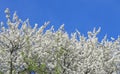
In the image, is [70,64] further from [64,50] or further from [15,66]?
[15,66]

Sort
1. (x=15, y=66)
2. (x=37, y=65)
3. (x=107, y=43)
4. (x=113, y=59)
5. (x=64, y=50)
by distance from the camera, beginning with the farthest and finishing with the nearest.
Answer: (x=107, y=43) < (x=113, y=59) < (x=64, y=50) < (x=15, y=66) < (x=37, y=65)

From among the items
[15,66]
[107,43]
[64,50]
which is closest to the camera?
[15,66]

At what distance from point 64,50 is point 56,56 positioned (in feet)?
3.98

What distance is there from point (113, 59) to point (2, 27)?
8.77m

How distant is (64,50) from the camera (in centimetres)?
3509

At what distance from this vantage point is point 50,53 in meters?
35.0

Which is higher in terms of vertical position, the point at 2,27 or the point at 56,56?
the point at 2,27

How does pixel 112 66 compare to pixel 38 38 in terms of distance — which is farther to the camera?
pixel 112 66

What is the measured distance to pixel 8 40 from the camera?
32000 millimetres

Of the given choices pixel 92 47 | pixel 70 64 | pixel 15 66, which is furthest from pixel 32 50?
pixel 92 47

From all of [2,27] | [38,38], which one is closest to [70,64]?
[38,38]

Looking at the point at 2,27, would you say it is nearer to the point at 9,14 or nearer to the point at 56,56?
the point at 9,14

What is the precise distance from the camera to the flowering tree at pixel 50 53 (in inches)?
1248

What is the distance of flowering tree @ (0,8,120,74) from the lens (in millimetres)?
31688
